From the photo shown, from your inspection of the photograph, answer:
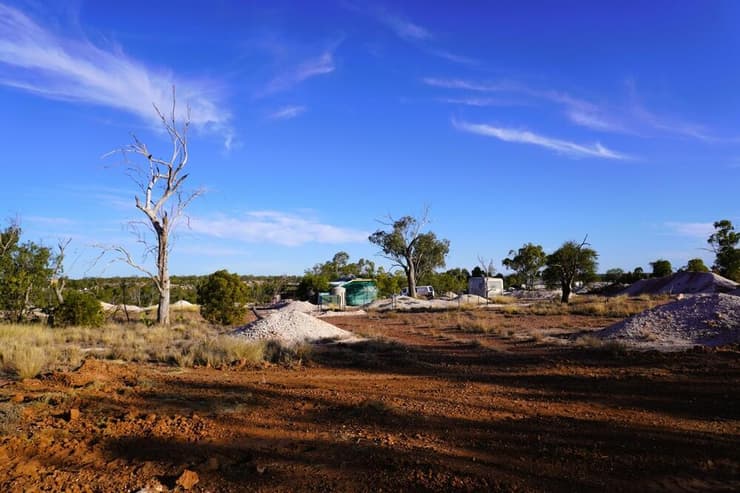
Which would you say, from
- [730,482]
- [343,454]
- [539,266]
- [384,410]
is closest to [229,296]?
[384,410]

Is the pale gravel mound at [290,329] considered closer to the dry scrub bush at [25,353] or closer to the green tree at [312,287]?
the dry scrub bush at [25,353]

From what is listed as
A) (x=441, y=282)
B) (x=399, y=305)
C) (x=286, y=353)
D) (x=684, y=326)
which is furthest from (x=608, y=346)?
(x=441, y=282)

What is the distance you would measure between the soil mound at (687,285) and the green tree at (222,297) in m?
39.2

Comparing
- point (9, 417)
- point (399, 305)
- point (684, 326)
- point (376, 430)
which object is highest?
point (399, 305)

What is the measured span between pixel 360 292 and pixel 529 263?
36.4m

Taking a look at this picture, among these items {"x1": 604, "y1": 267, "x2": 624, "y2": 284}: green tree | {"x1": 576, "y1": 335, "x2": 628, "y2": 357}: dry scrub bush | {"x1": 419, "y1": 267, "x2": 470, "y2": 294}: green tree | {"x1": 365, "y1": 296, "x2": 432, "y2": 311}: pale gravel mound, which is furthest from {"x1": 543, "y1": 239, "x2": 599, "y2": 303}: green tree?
{"x1": 604, "y1": 267, "x2": 624, "y2": 284}: green tree

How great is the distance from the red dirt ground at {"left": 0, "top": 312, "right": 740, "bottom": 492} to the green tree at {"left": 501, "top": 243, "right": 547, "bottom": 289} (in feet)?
226

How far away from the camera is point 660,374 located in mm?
10875

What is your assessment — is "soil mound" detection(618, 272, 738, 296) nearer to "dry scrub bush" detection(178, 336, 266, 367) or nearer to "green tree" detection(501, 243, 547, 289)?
Answer: "green tree" detection(501, 243, 547, 289)

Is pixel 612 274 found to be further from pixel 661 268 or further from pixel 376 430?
pixel 376 430

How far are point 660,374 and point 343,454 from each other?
8.36m

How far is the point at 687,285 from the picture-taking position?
163 feet

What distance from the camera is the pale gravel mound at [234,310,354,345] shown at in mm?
17859

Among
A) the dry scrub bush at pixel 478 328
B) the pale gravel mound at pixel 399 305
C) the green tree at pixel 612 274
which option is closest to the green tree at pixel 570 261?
the pale gravel mound at pixel 399 305
